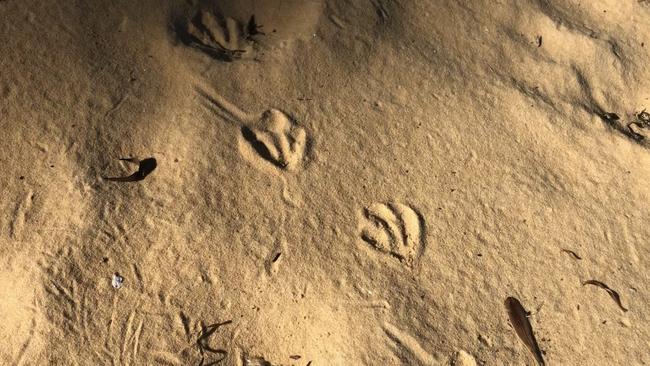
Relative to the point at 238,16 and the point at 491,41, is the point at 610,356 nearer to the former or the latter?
the point at 491,41

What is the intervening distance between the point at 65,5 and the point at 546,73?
8.00ft

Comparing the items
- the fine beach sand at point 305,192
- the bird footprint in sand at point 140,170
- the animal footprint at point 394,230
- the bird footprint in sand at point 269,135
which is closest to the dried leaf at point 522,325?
the fine beach sand at point 305,192

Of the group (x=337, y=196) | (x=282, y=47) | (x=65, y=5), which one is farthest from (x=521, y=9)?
(x=65, y=5)

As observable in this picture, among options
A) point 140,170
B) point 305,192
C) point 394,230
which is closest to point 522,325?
point 394,230

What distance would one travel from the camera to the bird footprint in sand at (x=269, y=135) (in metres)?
2.60

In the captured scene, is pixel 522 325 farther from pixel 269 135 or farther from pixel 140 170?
pixel 140 170

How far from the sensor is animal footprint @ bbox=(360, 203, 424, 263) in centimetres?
253

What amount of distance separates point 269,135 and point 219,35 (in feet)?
1.98

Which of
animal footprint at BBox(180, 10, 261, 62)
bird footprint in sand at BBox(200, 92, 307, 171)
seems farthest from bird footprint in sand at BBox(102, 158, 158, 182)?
animal footprint at BBox(180, 10, 261, 62)

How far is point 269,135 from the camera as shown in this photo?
2.64 meters

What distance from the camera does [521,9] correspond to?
3.23m

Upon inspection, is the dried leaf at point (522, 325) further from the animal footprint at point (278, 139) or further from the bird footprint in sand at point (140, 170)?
the bird footprint in sand at point (140, 170)

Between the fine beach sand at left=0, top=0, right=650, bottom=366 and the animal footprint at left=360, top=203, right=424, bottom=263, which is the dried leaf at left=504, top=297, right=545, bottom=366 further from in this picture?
the animal footprint at left=360, top=203, right=424, bottom=263

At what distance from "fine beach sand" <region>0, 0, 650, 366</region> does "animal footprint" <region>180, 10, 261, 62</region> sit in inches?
0.5
